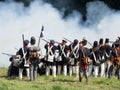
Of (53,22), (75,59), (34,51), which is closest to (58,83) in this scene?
(34,51)

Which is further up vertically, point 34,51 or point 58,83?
point 34,51

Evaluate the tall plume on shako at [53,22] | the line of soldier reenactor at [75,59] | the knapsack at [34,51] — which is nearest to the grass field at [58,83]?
the line of soldier reenactor at [75,59]

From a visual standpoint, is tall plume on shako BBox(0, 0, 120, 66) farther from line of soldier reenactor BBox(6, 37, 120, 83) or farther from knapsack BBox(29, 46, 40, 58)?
knapsack BBox(29, 46, 40, 58)

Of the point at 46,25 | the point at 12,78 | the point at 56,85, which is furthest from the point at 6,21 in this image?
the point at 56,85

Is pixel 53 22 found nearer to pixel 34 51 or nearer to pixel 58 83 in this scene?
pixel 34 51

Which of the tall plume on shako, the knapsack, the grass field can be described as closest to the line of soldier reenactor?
the grass field

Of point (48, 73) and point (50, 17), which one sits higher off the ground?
point (50, 17)

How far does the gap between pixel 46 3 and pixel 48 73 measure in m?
20.7

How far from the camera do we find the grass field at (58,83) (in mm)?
33969

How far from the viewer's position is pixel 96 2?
194ft

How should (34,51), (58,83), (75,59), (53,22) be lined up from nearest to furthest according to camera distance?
(58,83) → (34,51) → (75,59) → (53,22)

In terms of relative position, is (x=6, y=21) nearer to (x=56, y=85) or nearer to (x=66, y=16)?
(x=66, y=16)

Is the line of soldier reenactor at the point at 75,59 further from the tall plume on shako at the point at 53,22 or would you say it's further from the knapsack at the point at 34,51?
the tall plume on shako at the point at 53,22

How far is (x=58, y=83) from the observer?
36125 millimetres
